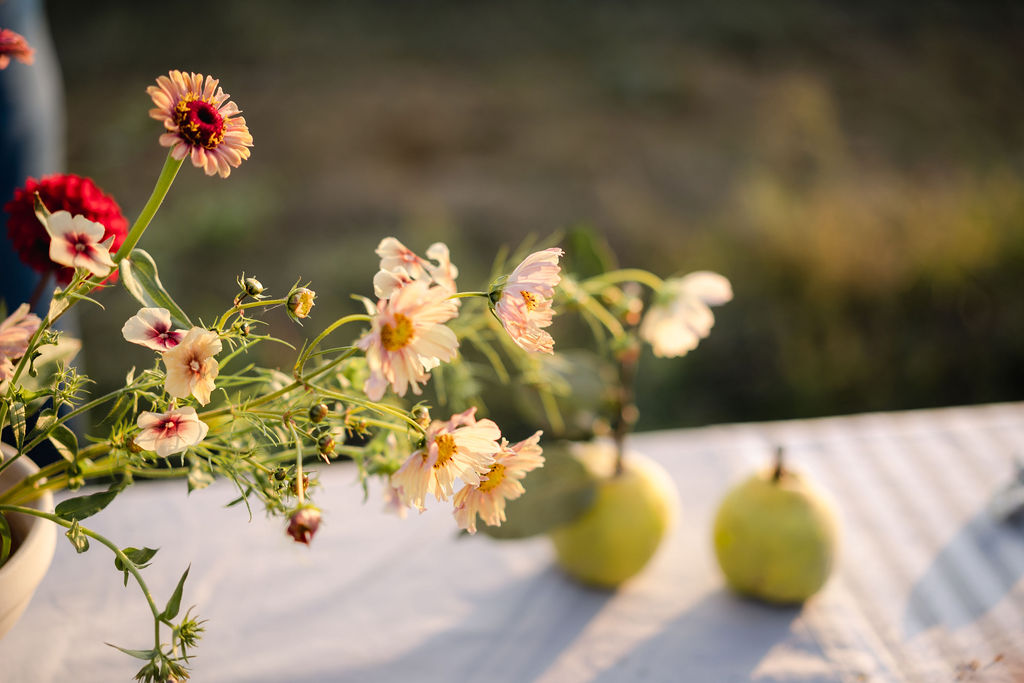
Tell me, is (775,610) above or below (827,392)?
below

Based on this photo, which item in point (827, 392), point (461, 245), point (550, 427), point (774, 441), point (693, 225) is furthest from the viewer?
point (693, 225)

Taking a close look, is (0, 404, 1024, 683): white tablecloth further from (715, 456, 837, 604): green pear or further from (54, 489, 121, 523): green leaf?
(54, 489, 121, 523): green leaf

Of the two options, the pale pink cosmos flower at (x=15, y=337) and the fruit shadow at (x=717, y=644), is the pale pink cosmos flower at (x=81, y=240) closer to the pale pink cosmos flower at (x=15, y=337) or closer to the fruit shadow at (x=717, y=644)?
the pale pink cosmos flower at (x=15, y=337)

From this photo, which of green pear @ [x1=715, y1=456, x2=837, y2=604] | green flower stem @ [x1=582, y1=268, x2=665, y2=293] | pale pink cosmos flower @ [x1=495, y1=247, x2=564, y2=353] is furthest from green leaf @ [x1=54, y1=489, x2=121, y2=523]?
green pear @ [x1=715, y1=456, x2=837, y2=604]

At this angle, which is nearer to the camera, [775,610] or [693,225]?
[775,610]

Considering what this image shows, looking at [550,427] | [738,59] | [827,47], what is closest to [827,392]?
[550,427]

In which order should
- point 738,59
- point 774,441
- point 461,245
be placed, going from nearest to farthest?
point 774,441
point 461,245
point 738,59

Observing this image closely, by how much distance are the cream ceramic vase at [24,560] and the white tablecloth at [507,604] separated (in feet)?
0.58

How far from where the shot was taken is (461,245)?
253 centimetres

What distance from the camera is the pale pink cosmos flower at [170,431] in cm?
36


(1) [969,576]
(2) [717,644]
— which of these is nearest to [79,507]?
(2) [717,644]

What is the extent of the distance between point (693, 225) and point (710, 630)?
2256mm

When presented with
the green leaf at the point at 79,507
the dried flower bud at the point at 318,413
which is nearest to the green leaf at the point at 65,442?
the green leaf at the point at 79,507

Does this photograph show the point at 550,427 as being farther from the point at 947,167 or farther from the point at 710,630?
the point at 947,167
